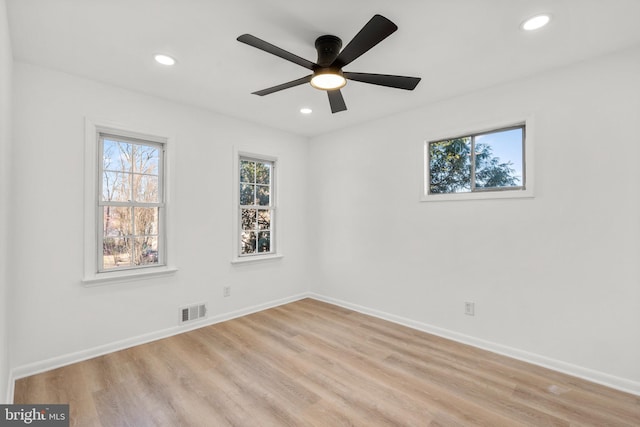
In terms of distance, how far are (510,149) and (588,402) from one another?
217cm

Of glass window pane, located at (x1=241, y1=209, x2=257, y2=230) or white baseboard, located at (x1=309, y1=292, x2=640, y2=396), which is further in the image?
glass window pane, located at (x1=241, y1=209, x2=257, y2=230)

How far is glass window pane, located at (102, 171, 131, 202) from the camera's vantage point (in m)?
3.05

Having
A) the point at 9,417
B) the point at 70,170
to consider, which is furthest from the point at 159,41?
the point at 9,417

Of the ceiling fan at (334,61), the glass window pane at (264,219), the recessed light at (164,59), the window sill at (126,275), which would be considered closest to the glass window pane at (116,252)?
the window sill at (126,275)

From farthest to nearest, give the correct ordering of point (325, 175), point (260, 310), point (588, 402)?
point (325, 175)
point (260, 310)
point (588, 402)

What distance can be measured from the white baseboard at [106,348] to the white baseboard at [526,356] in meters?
1.87

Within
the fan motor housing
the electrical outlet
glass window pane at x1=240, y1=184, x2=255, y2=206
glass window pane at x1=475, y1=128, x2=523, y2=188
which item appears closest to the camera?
the fan motor housing

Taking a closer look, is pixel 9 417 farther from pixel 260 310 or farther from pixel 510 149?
pixel 510 149

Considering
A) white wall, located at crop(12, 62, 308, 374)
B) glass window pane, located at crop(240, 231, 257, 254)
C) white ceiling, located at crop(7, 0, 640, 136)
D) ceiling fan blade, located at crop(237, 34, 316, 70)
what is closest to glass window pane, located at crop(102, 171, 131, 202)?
white wall, located at crop(12, 62, 308, 374)

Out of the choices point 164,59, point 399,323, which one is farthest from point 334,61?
point 399,323

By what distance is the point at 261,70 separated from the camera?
2.71 meters

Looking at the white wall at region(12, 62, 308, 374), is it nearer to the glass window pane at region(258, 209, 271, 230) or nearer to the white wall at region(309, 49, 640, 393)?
the glass window pane at region(258, 209, 271, 230)

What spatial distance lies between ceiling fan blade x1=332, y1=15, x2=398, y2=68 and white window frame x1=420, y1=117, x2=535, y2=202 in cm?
182

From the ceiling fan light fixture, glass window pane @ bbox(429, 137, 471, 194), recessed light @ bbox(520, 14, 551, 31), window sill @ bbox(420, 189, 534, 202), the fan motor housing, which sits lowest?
window sill @ bbox(420, 189, 534, 202)
